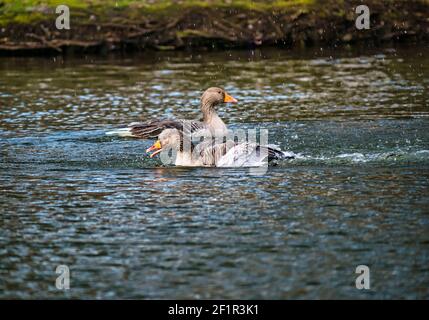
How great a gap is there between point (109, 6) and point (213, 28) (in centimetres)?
330

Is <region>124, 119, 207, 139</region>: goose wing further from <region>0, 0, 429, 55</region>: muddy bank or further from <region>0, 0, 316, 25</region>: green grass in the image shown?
<region>0, 0, 316, 25</region>: green grass

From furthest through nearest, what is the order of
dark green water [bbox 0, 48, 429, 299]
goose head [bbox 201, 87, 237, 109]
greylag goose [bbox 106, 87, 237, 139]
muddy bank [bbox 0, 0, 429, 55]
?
muddy bank [bbox 0, 0, 429, 55], goose head [bbox 201, 87, 237, 109], greylag goose [bbox 106, 87, 237, 139], dark green water [bbox 0, 48, 429, 299]

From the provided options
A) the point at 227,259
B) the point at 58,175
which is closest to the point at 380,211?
the point at 227,259

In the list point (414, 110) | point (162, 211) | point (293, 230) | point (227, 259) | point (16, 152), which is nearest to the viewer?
point (227, 259)

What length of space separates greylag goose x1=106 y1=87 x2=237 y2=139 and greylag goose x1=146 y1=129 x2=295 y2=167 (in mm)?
1996

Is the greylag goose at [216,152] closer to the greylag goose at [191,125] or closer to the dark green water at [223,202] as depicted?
the dark green water at [223,202]

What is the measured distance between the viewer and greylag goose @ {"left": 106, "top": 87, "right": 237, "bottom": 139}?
17831 mm

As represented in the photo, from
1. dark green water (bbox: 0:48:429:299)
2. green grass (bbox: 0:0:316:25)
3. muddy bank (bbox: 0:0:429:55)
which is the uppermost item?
green grass (bbox: 0:0:316:25)

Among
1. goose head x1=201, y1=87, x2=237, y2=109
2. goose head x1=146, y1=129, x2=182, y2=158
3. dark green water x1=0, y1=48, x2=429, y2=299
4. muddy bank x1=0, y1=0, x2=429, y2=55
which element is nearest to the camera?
dark green water x1=0, y1=48, x2=429, y2=299

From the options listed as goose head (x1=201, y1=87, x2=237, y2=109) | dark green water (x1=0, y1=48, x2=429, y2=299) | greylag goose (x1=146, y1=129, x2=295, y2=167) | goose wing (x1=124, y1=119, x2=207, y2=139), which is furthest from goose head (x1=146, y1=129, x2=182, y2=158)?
goose head (x1=201, y1=87, x2=237, y2=109)

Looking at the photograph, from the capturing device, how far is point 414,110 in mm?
19719

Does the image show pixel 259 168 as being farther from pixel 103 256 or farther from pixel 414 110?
pixel 414 110

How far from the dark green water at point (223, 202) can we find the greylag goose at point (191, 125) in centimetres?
33

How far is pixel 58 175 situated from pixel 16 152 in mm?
2273
